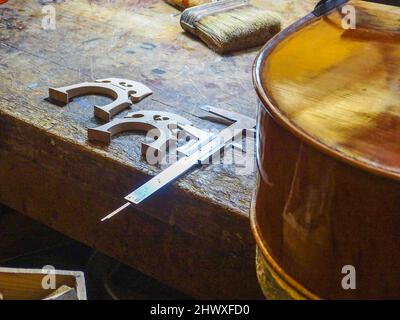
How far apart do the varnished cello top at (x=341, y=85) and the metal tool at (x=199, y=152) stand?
42 cm

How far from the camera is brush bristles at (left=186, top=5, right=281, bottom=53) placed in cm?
227

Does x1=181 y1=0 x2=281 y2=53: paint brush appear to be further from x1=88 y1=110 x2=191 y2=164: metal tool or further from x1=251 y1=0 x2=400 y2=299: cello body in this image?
x1=251 y1=0 x2=400 y2=299: cello body

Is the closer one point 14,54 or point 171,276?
point 171,276

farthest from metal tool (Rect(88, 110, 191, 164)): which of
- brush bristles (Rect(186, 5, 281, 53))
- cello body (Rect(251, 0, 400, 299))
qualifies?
brush bristles (Rect(186, 5, 281, 53))

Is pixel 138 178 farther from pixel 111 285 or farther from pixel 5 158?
pixel 111 285

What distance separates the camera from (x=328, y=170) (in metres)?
0.97

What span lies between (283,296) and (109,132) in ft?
2.41

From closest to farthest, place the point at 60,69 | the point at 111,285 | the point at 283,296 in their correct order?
the point at 283,296 → the point at 60,69 → the point at 111,285

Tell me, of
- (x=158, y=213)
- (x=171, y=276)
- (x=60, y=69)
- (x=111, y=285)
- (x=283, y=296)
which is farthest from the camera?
(x=111, y=285)

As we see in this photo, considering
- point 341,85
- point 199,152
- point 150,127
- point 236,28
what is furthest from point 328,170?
point 236,28

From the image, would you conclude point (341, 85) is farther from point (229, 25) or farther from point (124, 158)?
point (229, 25)

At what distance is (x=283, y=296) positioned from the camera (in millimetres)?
1172

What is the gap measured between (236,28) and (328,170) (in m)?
1.41

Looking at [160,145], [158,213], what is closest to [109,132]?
[160,145]
